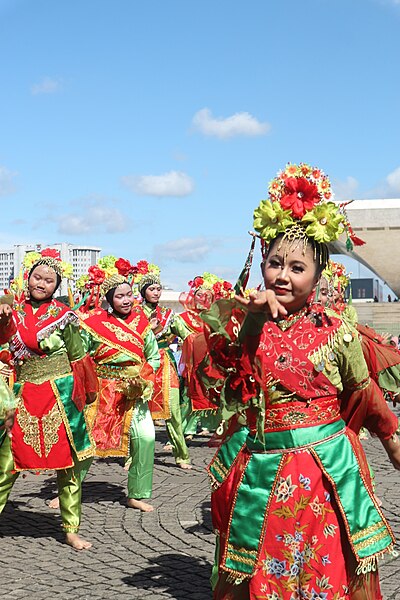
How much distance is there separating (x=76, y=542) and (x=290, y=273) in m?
3.68

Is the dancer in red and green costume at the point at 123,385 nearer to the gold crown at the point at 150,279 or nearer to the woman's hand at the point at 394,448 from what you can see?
the gold crown at the point at 150,279

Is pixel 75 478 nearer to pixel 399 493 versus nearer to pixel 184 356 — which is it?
pixel 184 356

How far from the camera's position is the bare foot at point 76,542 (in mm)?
6336

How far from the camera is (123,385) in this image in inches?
304

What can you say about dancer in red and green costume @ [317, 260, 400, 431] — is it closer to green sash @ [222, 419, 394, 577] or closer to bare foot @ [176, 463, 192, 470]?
green sash @ [222, 419, 394, 577]

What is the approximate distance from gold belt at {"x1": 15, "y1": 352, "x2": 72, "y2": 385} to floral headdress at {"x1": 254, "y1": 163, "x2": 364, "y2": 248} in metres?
3.33

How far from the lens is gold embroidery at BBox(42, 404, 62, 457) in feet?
21.4

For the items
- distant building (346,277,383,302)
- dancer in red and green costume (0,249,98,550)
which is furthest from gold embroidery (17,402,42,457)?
distant building (346,277,383,302)

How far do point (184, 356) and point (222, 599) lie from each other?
1159 mm

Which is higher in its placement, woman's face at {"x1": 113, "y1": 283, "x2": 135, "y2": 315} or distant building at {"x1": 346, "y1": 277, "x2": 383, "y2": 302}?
distant building at {"x1": 346, "y1": 277, "x2": 383, "y2": 302}

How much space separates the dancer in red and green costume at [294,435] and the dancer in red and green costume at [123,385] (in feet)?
13.2

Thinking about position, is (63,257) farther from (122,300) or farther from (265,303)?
(265,303)

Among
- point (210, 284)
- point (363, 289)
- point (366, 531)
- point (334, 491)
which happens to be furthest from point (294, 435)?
point (363, 289)

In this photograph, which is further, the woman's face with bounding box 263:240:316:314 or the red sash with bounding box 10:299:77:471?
the red sash with bounding box 10:299:77:471
